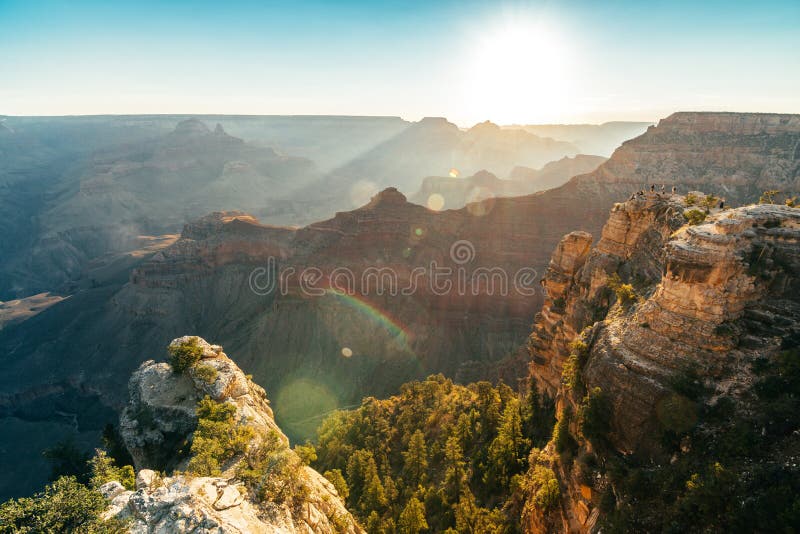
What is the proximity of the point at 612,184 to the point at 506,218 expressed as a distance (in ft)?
97.9

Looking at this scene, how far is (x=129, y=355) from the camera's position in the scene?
8725 cm

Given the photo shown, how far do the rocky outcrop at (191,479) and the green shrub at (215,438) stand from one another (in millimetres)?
551

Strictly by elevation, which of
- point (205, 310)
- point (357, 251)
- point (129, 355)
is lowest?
point (129, 355)

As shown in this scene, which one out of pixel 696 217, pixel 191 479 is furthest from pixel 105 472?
pixel 696 217

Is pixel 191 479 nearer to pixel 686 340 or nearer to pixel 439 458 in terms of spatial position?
pixel 686 340

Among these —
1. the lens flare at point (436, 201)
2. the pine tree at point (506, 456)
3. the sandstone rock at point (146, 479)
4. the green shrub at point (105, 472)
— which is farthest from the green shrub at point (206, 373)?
the lens flare at point (436, 201)

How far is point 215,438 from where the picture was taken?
2119 cm

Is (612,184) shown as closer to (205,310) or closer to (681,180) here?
(681,180)

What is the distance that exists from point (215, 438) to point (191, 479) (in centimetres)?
379

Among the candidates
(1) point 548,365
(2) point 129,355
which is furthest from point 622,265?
(2) point 129,355

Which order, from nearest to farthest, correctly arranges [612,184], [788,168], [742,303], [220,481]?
[742,303] < [220,481] < [788,168] < [612,184]

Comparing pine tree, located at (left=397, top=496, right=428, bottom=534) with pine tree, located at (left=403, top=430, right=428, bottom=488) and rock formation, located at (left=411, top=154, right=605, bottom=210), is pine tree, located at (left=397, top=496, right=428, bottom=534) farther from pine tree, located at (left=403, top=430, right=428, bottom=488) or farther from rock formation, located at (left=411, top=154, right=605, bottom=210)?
rock formation, located at (left=411, top=154, right=605, bottom=210)

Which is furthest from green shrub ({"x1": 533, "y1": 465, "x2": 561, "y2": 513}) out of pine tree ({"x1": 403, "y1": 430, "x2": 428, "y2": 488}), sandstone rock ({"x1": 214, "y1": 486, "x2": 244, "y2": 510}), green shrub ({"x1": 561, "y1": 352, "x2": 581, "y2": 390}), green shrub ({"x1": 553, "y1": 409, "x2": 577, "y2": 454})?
sandstone rock ({"x1": 214, "y1": 486, "x2": 244, "y2": 510})

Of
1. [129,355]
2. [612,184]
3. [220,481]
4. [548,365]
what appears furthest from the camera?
[612,184]
